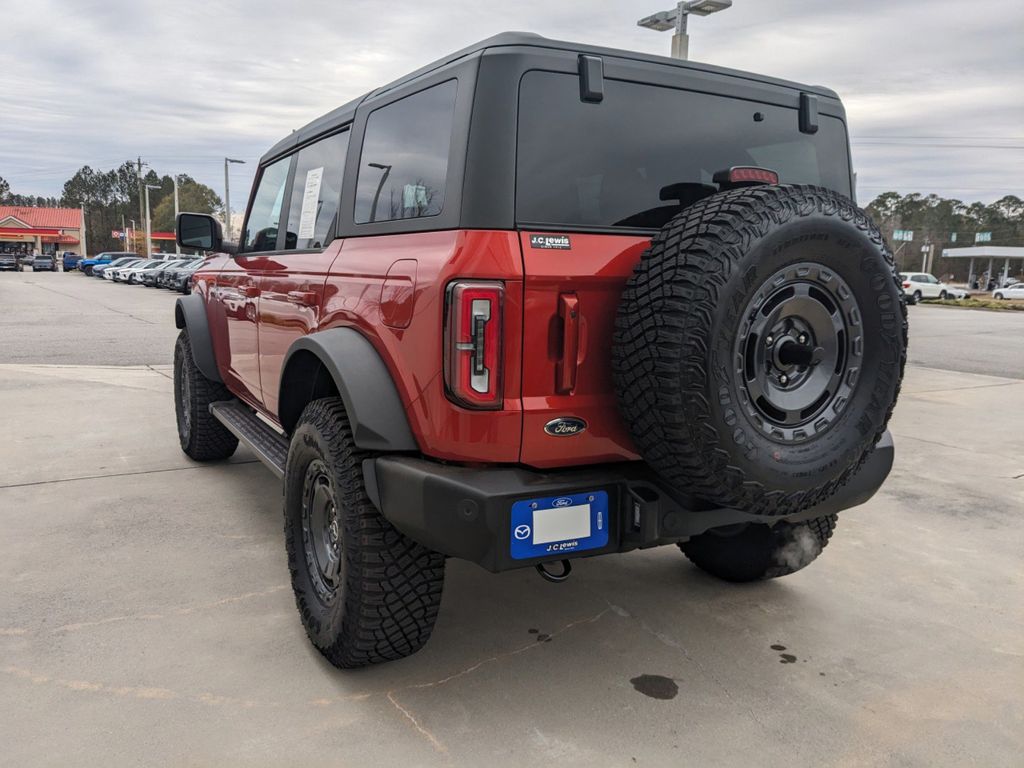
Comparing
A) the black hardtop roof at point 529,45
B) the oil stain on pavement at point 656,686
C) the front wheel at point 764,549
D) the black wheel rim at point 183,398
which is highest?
the black hardtop roof at point 529,45

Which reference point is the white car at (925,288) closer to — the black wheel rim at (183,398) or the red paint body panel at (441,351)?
the black wheel rim at (183,398)

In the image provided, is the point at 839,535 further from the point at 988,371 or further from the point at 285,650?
the point at 988,371

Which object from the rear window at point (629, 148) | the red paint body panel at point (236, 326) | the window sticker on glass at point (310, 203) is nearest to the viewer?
the rear window at point (629, 148)

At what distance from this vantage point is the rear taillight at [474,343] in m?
2.22

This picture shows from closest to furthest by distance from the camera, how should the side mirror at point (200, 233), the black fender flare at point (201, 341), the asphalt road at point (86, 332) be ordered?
the side mirror at point (200, 233)
the black fender flare at point (201, 341)
the asphalt road at point (86, 332)

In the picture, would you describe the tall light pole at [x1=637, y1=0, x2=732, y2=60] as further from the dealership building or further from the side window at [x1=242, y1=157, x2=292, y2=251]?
the dealership building

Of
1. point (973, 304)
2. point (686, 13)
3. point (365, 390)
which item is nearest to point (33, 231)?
point (973, 304)

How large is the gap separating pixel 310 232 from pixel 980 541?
3848 millimetres

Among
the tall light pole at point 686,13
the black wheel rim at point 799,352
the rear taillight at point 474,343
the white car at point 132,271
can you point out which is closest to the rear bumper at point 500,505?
the rear taillight at point 474,343

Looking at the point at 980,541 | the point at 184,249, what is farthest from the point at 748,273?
the point at 184,249

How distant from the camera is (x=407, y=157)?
9.05ft

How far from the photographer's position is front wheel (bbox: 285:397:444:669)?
2557mm

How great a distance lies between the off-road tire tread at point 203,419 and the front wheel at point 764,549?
3.21 meters

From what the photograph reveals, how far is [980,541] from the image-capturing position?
431 centimetres
